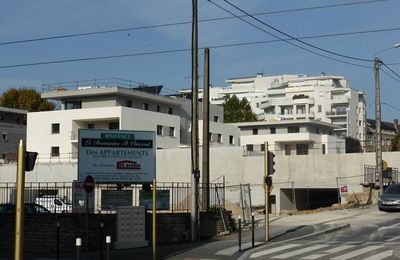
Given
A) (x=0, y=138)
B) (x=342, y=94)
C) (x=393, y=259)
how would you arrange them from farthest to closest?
(x=342, y=94) < (x=0, y=138) < (x=393, y=259)

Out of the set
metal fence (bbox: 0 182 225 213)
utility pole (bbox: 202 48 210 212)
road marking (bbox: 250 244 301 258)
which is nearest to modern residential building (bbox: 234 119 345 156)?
metal fence (bbox: 0 182 225 213)

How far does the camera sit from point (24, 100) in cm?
9481

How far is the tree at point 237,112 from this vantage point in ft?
375

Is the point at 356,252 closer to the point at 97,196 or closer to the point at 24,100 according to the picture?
the point at 97,196

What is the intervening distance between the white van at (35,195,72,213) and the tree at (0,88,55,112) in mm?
66969

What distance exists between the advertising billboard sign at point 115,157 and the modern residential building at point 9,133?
2024 inches

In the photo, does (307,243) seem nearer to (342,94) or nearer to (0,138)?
(0,138)

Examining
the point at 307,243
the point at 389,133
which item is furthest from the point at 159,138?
the point at 389,133

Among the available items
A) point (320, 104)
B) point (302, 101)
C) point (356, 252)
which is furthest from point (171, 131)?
point (320, 104)

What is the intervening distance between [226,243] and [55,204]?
7012 mm

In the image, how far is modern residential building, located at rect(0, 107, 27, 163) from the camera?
251 feet

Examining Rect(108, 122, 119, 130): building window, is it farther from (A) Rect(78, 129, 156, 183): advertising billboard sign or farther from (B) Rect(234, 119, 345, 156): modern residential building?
(A) Rect(78, 129, 156, 183): advertising billboard sign

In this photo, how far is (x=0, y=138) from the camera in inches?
3002

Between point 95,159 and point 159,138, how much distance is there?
42095 millimetres
